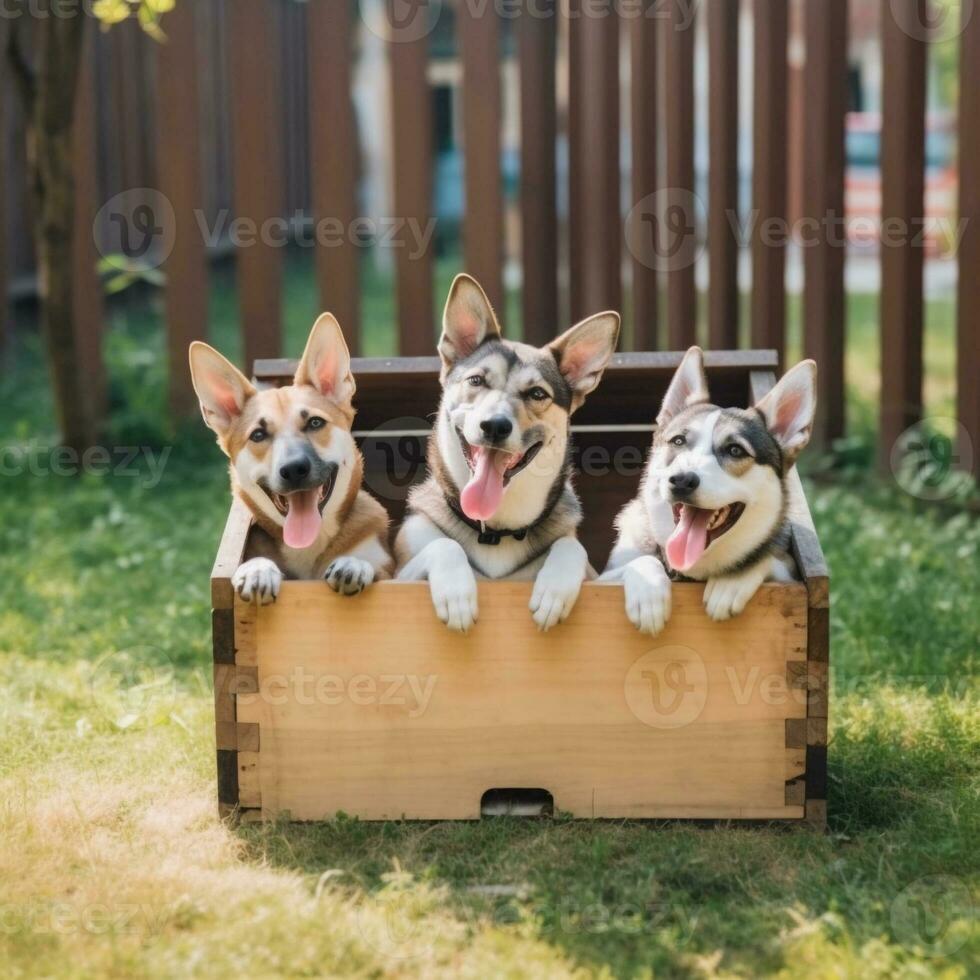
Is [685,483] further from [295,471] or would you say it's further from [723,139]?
[723,139]

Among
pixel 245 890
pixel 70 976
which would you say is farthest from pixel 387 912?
pixel 70 976

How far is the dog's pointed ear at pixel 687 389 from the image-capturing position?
3.80 m

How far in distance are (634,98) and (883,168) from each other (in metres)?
1.67

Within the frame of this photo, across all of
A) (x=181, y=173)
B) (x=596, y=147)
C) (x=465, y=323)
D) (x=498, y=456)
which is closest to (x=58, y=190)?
(x=181, y=173)

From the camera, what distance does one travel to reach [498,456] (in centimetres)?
364

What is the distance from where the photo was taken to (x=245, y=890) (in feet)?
10.5

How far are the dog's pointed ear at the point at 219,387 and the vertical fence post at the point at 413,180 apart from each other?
3642 mm

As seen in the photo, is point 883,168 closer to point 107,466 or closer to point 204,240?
point 204,240

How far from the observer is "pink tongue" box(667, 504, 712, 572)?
11.4 feet
